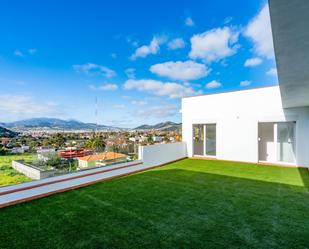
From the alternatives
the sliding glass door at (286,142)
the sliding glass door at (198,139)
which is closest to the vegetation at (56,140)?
the sliding glass door at (198,139)

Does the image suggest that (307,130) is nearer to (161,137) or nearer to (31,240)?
(161,137)

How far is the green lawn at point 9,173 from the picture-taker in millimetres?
4852

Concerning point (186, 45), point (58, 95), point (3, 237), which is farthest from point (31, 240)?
point (186, 45)

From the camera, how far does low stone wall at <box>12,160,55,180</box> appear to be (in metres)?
5.16

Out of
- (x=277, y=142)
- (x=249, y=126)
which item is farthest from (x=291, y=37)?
(x=277, y=142)

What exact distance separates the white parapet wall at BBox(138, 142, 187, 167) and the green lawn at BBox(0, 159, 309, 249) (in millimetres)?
2690

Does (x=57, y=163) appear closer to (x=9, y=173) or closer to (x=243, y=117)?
(x=9, y=173)

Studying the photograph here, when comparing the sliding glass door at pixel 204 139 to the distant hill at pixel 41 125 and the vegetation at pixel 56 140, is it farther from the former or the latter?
the vegetation at pixel 56 140

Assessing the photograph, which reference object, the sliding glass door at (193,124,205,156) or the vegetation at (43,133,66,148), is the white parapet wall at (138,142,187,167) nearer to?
the sliding glass door at (193,124,205,156)

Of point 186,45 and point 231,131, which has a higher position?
point 186,45

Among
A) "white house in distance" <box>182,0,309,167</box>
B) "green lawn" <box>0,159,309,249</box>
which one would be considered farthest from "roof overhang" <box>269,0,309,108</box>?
"white house in distance" <box>182,0,309,167</box>

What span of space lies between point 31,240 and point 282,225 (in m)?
4.63

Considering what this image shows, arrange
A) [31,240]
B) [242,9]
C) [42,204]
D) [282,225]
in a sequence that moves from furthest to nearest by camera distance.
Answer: [242,9], [42,204], [282,225], [31,240]

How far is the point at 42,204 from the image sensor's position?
185 inches
